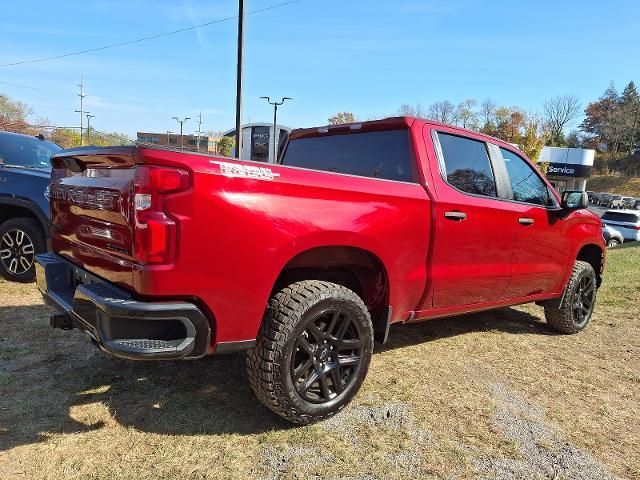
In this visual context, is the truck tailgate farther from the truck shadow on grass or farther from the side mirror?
the side mirror

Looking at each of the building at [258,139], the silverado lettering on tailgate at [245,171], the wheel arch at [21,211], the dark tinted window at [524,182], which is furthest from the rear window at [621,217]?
the silverado lettering on tailgate at [245,171]

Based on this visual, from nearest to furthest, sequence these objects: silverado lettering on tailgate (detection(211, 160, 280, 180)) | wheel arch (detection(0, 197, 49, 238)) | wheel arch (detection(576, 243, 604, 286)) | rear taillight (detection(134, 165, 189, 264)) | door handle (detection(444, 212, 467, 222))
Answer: rear taillight (detection(134, 165, 189, 264))
silverado lettering on tailgate (detection(211, 160, 280, 180))
door handle (detection(444, 212, 467, 222))
wheel arch (detection(576, 243, 604, 286))
wheel arch (detection(0, 197, 49, 238))

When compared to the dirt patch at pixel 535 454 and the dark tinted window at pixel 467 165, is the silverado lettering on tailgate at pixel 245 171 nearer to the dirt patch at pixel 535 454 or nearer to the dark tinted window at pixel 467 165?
the dark tinted window at pixel 467 165

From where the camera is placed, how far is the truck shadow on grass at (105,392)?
9.46 feet

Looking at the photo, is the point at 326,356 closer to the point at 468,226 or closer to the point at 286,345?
the point at 286,345

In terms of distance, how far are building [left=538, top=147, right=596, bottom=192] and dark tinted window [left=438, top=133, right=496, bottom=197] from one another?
4440cm

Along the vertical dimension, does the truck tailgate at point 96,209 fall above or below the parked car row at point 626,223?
above

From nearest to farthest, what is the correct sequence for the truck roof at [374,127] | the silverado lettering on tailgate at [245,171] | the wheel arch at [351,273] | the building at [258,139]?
the silverado lettering on tailgate at [245,171]
the wheel arch at [351,273]
the truck roof at [374,127]
the building at [258,139]

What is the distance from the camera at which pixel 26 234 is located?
223 inches

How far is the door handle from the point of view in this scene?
3533mm

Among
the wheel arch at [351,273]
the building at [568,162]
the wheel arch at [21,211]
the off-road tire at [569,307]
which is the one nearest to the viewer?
the wheel arch at [351,273]

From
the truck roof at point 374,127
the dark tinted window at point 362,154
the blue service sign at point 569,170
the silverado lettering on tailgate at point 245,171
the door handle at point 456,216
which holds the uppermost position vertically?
→ the blue service sign at point 569,170

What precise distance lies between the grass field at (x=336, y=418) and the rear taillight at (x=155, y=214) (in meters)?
1.08

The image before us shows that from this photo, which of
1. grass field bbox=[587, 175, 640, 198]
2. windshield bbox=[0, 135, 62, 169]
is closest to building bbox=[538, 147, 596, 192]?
grass field bbox=[587, 175, 640, 198]
